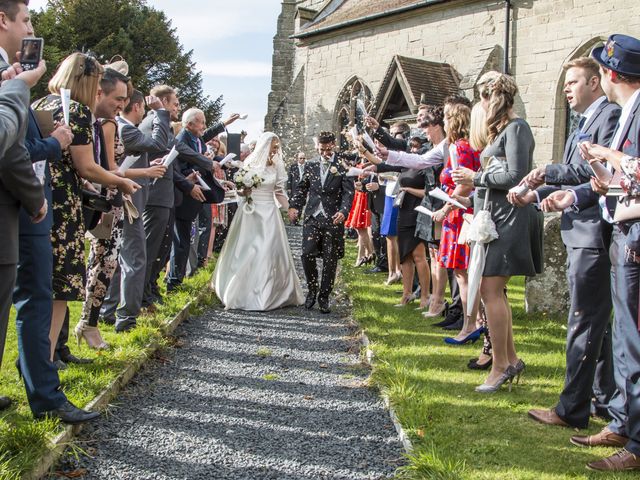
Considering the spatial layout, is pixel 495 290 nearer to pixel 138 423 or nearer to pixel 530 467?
pixel 530 467

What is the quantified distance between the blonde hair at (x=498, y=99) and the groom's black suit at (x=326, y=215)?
4.00 m

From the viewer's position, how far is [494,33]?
1941cm

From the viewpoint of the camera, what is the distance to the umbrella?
4.92m

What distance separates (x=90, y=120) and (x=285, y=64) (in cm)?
2965

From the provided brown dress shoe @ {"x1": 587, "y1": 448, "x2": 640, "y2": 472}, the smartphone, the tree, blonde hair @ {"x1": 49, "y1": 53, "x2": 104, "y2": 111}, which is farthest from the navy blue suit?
the tree

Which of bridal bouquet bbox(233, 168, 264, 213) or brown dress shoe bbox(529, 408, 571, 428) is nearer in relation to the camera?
brown dress shoe bbox(529, 408, 571, 428)

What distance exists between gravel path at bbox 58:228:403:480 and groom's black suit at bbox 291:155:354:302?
181 cm

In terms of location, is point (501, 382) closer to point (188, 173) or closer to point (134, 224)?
point (134, 224)

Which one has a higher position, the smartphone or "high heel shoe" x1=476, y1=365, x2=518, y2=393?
the smartphone

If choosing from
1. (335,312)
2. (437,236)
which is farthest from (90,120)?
(335,312)

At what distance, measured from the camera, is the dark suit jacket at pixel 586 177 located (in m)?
4.05

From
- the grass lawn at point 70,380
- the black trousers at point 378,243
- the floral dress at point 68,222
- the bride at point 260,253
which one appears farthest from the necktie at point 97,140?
the black trousers at point 378,243

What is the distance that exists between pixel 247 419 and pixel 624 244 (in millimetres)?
2745

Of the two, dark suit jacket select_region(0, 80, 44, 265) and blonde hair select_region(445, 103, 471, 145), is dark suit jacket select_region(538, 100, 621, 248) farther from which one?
dark suit jacket select_region(0, 80, 44, 265)
